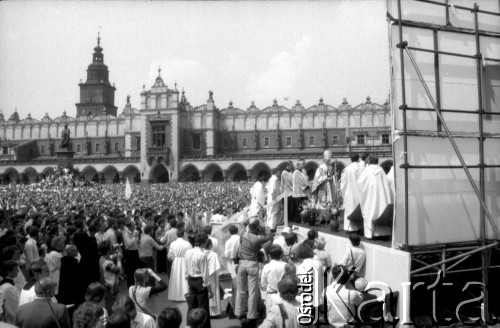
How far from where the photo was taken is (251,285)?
617 cm

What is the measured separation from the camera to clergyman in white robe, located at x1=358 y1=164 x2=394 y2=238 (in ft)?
21.5

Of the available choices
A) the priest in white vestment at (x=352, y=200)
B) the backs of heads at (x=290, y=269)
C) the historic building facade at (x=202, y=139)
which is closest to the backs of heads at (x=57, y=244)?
the backs of heads at (x=290, y=269)

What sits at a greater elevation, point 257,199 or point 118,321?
point 257,199

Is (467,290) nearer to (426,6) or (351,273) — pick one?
(351,273)

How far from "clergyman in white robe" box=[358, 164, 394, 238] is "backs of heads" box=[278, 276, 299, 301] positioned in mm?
3030

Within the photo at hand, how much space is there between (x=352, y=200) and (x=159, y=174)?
50.3 metres

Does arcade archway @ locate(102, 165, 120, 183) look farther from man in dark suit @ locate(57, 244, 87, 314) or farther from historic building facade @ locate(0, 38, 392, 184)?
man in dark suit @ locate(57, 244, 87, 314)

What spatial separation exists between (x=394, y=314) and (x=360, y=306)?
704 mm

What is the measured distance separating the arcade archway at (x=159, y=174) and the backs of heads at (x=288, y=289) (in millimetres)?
52094

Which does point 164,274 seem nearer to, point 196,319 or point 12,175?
point 196,319

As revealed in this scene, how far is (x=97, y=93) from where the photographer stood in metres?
82.7

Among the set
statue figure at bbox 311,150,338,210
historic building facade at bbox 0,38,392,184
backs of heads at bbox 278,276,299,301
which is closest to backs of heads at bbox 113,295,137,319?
backs of heads at bbox 278,276,299,301

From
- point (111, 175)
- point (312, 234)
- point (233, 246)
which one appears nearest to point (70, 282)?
point (233, 246)

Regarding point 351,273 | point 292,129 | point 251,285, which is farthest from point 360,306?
point 292,129
